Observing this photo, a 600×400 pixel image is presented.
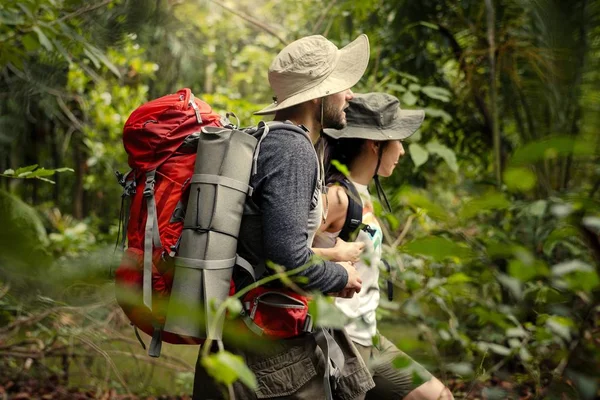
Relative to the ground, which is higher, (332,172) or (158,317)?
(332,172)

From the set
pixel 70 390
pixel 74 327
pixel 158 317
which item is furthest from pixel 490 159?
pixel 158 317

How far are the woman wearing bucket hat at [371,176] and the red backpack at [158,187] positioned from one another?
0.63 metres

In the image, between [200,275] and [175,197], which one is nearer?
[200,275]

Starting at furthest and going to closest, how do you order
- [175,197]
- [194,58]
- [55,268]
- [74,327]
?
1. [194,58]
2. [74,327]
3. [175,197]
4. [55,268]

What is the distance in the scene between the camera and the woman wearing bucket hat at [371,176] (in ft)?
8.59

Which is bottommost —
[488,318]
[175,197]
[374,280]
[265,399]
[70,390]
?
[70,390]

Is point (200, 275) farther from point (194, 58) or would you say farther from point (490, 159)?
point (194, 58)

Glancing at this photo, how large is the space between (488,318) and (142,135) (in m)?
1.29

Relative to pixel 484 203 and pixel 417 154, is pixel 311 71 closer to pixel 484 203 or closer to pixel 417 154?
pixel 484 203

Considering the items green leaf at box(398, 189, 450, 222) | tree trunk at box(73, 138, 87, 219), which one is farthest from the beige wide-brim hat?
tree trunk at box(73, 138, 87, 219)

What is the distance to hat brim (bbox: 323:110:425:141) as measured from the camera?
2805 mm

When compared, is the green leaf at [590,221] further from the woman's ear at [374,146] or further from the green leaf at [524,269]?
the woman's ear at [374,146]

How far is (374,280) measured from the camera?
2.68 m

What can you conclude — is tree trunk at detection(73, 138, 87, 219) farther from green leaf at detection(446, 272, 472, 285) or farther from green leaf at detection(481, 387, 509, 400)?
green leaf at detection(481, 387, 509, 400)
